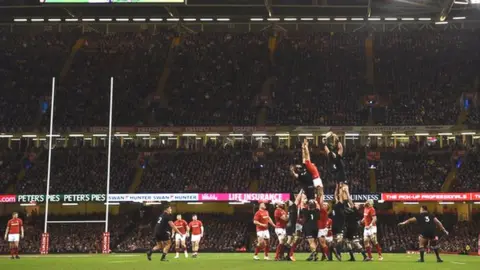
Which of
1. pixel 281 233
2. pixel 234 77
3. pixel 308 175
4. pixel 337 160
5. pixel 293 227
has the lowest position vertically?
pixel 281 233

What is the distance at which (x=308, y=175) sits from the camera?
71.2 ft

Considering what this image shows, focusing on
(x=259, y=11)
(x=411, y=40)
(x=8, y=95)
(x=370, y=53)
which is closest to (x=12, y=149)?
(x=8, y=95)

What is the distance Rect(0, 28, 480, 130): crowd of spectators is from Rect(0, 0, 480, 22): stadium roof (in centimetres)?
876

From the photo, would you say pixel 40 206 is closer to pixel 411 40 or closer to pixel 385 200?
pixel 385 200

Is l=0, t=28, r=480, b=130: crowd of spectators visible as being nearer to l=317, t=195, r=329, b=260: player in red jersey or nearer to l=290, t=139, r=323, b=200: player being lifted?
l=317, t=195, r=329, b=260: player in red jersey

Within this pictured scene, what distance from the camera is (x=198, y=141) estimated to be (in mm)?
56156

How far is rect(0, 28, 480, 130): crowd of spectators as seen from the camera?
176 feet

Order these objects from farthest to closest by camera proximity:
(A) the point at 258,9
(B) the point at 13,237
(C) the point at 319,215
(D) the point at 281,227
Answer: (A) the point at 258,9 → (B) the point at 13,237 → (D) the point at 281,227 → (C) the point at 319,215

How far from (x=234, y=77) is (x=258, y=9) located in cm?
1386

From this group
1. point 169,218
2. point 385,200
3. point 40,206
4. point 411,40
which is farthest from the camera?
point 411,40

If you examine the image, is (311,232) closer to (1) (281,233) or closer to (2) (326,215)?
(2) (326,215)

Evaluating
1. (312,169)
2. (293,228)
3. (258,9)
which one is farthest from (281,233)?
(258,9)

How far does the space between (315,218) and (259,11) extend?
2591cm

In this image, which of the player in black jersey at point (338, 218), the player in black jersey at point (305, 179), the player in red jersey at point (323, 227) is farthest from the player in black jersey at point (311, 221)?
the player in black jersey at point (338, 218)
